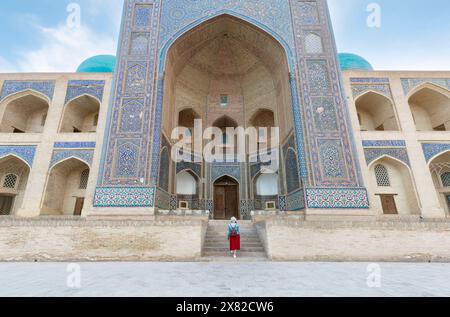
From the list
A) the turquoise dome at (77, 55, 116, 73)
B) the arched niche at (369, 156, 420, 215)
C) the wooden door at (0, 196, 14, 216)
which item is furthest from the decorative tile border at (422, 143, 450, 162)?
the wooden door at (0, 196, 14, 216)

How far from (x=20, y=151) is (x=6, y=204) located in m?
2.41

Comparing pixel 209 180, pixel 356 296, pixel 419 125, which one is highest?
pixel 419 125

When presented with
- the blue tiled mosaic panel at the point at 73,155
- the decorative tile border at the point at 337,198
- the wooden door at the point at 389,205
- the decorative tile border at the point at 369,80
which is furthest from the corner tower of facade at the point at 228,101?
the wooden door at the point at 389,205

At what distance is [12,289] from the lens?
2113mm

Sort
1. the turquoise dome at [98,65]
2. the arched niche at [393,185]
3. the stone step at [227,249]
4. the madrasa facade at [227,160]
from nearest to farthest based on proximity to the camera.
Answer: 1. the madrasa facade at [227,160]
2. the stone step at [227,249]
3. the arched niche at [393,185]
4. the turquoise dome at [98,65]

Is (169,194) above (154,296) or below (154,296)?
above

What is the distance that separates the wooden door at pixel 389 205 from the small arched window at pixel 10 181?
1405 centimetres

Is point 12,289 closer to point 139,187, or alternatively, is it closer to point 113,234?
Result: point 113,234

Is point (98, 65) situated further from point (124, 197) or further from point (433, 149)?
point (433, 149)

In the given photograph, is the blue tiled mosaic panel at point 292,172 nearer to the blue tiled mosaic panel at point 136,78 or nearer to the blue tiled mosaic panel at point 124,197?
the blue tiled mosaic panel at point 124,197

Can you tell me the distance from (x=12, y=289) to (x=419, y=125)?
44.0 ft

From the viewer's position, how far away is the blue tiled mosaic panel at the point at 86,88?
9469 millimetres
